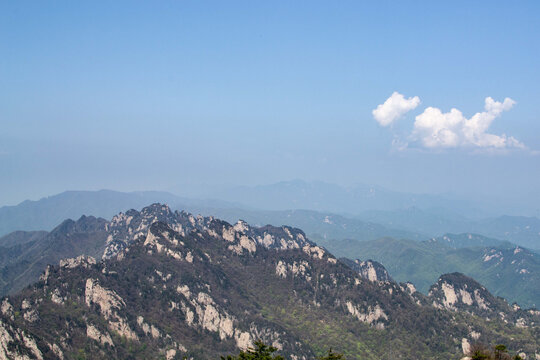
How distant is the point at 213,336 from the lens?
18188 centimetres

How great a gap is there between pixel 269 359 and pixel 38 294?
123 m

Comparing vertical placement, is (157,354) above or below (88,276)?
below

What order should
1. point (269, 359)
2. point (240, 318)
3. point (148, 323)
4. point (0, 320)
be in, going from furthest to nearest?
point (240, 318)
point (148, 323)
point (0, 320)
point (269, 359)

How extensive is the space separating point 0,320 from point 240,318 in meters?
95.9

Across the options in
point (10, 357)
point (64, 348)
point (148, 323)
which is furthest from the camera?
point (148, 323)

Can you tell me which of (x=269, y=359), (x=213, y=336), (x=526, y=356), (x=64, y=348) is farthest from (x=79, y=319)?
(x=526, y=356)

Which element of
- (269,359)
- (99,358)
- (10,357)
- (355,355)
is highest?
(269,359)

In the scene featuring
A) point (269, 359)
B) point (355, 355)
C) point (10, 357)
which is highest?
point (269, 359)

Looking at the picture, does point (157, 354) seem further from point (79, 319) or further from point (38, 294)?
point (38, 294)

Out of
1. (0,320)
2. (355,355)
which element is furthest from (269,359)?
(355,355)

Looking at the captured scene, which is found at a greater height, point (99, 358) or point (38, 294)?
point (38, 294)

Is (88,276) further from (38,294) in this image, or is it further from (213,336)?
(213,336)

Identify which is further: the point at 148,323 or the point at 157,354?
the point at 148,323

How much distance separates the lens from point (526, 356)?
177 meters
